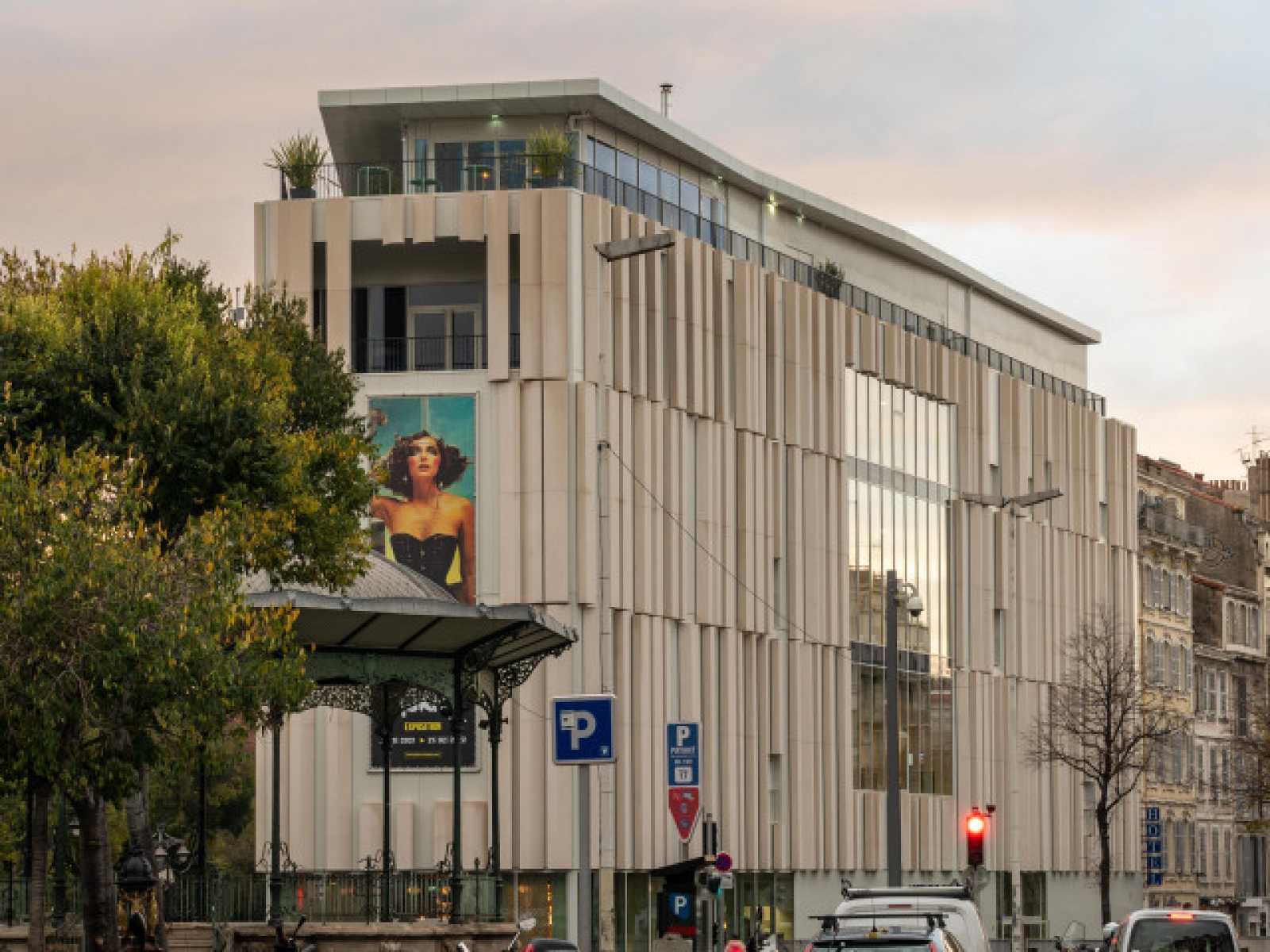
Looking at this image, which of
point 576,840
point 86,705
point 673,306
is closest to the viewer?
point 86,705

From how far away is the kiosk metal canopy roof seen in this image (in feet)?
116

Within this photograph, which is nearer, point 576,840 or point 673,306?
point 576,840

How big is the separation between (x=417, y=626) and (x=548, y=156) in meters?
26.7

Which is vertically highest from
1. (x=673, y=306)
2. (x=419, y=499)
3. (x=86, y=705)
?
(x=673, y=306)

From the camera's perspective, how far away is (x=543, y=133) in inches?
2466

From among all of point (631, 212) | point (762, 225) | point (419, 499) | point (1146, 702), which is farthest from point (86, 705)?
point (1146, 702)

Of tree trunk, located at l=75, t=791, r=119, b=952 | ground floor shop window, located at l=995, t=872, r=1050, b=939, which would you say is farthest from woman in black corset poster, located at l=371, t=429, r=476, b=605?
ground floor shop window, located at l=995, t=872, r=1050, b=939

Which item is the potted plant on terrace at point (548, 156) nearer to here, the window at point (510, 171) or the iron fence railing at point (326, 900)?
the window at point (510, 171)

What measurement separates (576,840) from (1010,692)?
26695 millimetres

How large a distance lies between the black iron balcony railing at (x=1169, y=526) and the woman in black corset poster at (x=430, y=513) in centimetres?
4431

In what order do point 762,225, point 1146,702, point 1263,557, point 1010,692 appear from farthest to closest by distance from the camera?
point 1263,557, point 1146,702, point 1010,692, point 762,225

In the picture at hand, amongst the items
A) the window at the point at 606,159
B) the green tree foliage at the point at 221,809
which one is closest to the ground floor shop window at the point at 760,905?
the window at the point at 606,159

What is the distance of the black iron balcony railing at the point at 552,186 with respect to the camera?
62781mm

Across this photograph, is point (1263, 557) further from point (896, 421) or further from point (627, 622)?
point (627, 622)
